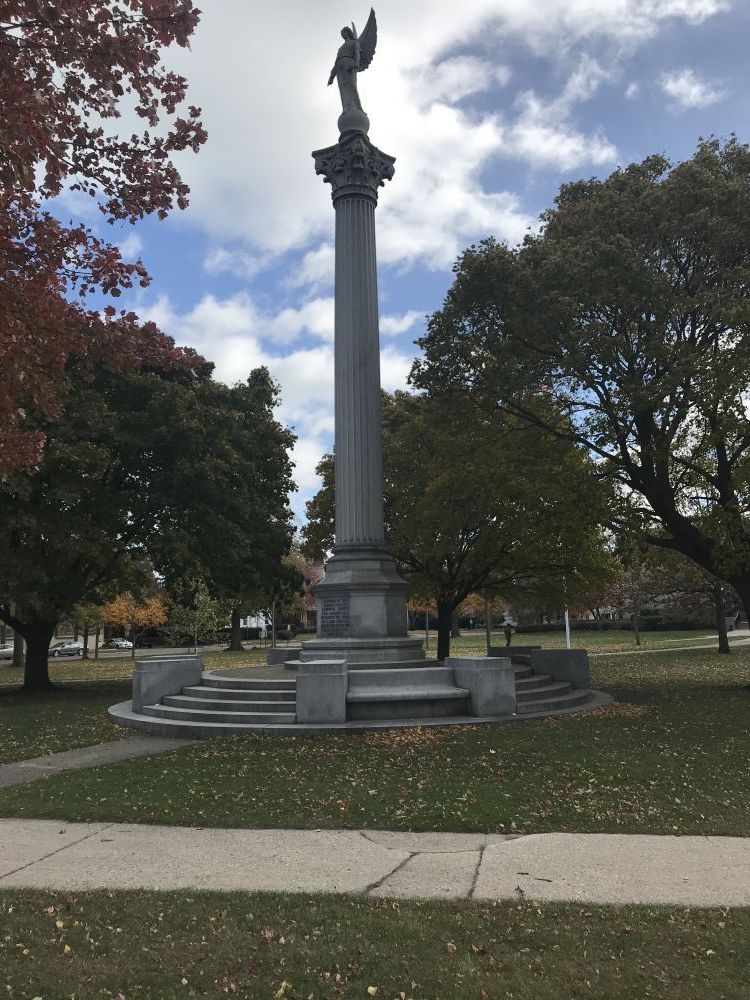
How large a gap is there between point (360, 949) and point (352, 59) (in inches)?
750

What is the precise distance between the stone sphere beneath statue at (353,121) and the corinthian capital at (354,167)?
204 millimetres

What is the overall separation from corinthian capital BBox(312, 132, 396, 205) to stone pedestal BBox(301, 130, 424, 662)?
0.08 ft

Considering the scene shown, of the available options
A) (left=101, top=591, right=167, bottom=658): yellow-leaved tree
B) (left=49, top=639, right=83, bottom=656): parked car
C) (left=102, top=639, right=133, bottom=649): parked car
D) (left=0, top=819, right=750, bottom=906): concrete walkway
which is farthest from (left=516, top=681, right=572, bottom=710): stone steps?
(left=102, top=639, right=133, bottom=649): parked car

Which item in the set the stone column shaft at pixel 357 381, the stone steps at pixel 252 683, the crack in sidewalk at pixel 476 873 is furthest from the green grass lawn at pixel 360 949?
the stone column shaft at pixel 357 381

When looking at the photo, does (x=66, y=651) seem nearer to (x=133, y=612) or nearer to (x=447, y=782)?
(x=133, y=612)

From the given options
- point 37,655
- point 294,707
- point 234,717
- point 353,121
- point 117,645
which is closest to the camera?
point 234,717

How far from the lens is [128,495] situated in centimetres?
2041

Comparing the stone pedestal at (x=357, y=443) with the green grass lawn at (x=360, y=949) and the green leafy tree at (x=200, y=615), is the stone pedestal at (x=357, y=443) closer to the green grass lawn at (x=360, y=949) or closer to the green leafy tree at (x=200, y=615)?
the green grass lawn at (x=360, y=949)

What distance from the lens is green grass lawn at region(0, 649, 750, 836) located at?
6902 mm

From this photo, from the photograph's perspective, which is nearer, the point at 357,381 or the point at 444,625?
the point at 357,381

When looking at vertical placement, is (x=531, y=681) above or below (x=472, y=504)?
below

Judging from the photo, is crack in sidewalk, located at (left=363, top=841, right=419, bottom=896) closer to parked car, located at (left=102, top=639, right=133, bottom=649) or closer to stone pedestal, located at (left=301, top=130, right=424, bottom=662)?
stone pedestal, located at (left=301, top=130, right=424, bottom=662)

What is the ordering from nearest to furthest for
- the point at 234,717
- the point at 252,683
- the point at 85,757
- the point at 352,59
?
the point at 85,757 → the point at 234,717 → the point at 252,683 → the point at 352,59

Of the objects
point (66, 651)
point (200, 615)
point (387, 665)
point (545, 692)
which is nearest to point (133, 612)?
point (200, 615)
